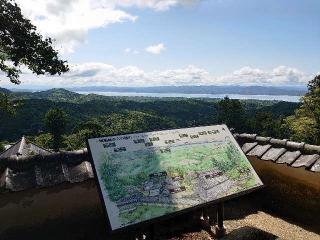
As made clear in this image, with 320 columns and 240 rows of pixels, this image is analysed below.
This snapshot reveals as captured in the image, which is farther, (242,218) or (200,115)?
(200,115)

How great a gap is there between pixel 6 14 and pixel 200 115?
15753 centimetres

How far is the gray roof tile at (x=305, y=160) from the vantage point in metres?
8.59

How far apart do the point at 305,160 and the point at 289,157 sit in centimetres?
46

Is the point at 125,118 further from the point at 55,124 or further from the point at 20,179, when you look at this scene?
the point at 20,179

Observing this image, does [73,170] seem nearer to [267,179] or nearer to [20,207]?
[20,207]

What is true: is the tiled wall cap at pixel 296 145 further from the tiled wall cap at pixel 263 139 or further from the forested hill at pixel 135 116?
the forested hill at pixel 135 116

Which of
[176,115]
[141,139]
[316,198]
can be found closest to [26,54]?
[141,139]

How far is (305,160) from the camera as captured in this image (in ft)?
28.8

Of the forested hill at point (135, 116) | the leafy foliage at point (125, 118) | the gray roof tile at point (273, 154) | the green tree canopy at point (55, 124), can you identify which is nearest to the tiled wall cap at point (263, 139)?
the gray roof tile at point (273, 154)

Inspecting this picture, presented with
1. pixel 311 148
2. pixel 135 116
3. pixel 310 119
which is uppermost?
pixel 311 148

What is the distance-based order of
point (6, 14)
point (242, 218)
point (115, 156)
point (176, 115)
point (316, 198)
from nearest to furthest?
point (115, 156), point (316, 198), point (242, 218), point (6, 14), point (176, 115)

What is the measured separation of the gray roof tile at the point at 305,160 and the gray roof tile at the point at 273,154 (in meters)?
0.53

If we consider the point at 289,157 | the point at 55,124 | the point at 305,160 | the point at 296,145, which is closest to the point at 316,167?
the point at 305,160

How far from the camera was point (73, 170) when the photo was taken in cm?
731
